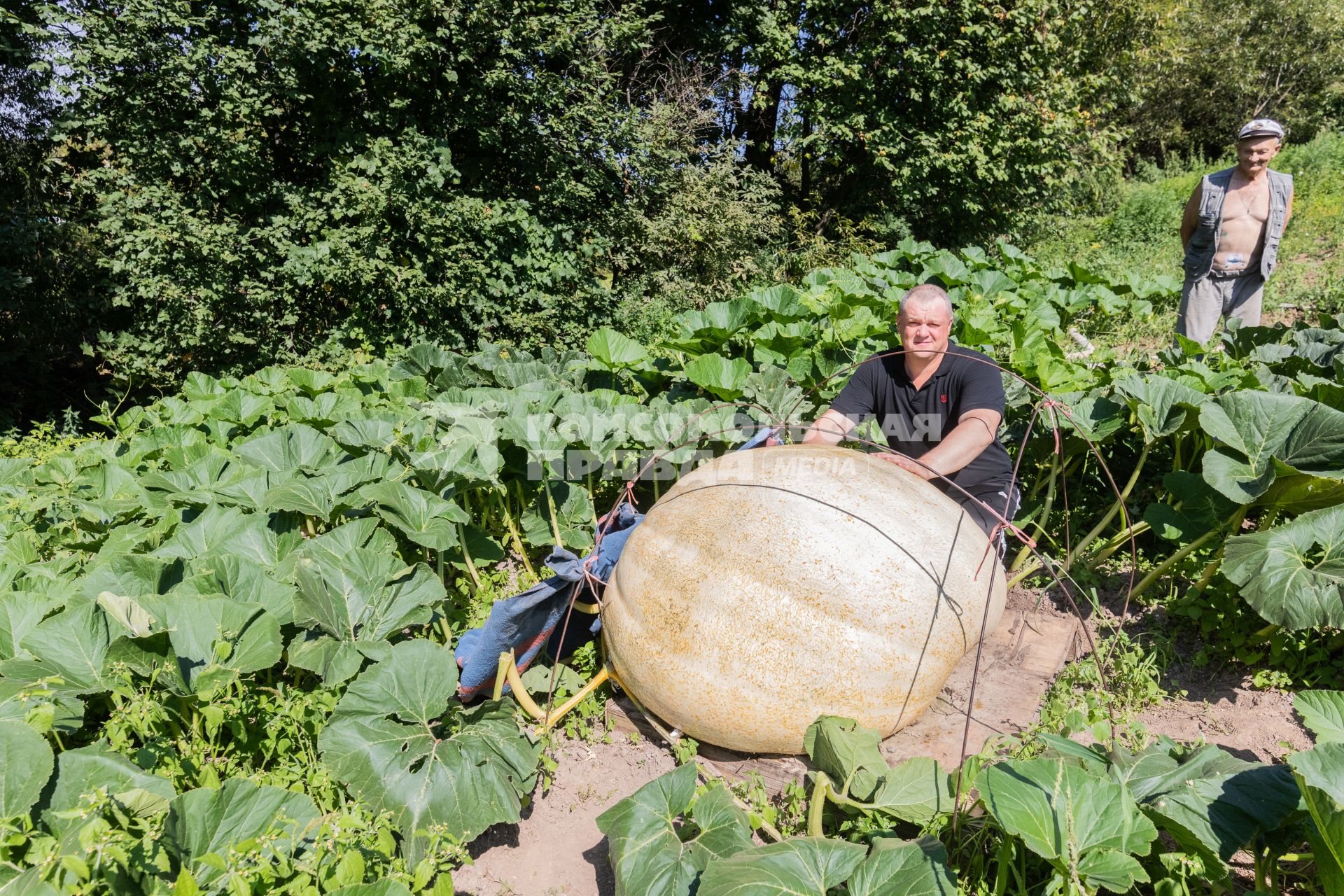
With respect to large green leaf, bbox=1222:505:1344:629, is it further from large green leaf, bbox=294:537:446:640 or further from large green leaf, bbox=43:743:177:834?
large green leaf, bbox=43:743:177:834

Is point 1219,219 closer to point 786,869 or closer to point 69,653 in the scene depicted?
point 786,869

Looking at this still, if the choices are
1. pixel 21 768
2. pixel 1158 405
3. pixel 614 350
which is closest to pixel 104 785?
pixel 21 768

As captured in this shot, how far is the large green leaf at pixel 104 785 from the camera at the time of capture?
179cm

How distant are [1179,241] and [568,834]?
14855mm

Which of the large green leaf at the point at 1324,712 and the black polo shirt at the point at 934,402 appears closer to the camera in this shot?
the large green leaf at the point at 1324,712

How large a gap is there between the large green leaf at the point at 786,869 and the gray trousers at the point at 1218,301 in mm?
5487

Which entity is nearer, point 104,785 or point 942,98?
point 104,785

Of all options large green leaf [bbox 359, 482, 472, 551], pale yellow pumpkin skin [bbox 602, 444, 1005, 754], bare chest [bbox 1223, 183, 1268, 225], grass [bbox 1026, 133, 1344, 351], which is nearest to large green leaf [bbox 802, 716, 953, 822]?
pale yellow pumpkin skin [bbox 602, 444, 1005, 754]

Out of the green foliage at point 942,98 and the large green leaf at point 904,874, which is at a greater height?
the green foliage at point 942,98

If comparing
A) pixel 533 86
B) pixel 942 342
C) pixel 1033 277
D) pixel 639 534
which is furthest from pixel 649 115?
pixel 639 534

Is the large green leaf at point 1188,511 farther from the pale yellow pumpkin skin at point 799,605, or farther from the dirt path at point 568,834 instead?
the dirt path at point 568,834

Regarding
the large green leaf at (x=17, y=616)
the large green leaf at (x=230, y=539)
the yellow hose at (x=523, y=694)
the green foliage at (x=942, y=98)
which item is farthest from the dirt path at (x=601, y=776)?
the green foliage at (x=942, y=98)

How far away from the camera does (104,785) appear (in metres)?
1.89

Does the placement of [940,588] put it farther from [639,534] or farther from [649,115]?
[649,115]
